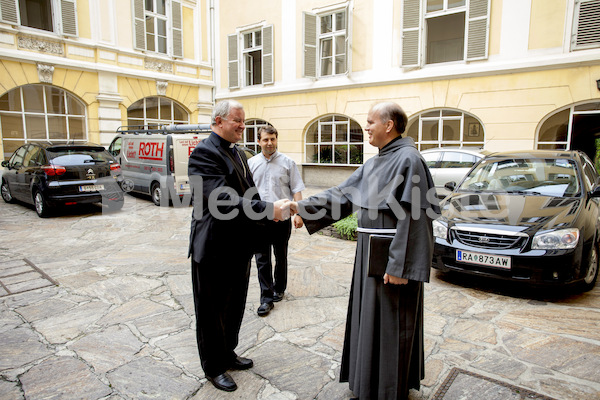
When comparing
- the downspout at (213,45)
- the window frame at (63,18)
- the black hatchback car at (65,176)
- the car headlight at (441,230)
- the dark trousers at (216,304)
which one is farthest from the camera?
the downspout at (213,45)

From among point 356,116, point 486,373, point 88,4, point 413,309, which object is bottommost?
point 486,373

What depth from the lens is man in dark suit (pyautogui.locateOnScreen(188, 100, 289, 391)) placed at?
255 cm

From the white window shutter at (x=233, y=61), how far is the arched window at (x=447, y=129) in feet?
26.5

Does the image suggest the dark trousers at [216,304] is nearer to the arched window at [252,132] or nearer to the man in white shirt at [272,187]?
the man in white shirt at [272,187]

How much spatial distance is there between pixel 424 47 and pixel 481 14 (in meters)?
1.80

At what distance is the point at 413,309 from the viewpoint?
2373mm

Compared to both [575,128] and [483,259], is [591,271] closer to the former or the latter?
[483,259]

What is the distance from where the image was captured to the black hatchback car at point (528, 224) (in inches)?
160

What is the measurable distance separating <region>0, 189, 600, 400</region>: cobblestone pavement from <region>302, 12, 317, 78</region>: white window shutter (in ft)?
34.9

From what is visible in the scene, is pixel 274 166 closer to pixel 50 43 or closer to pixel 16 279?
pixel 16 279

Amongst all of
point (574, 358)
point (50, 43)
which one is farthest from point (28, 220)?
point (574, 358)

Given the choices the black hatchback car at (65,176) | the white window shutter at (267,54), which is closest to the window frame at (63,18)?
the black hatchback car at (65,176)

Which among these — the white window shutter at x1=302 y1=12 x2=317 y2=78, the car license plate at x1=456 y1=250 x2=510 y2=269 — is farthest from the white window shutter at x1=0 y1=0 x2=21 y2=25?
the car license plate at x1=456 y1=250 x2=510 y2=269

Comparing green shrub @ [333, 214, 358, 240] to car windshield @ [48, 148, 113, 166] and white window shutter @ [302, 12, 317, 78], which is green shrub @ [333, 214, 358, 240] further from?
white window shutter @ [302, 12, 317, 78]
